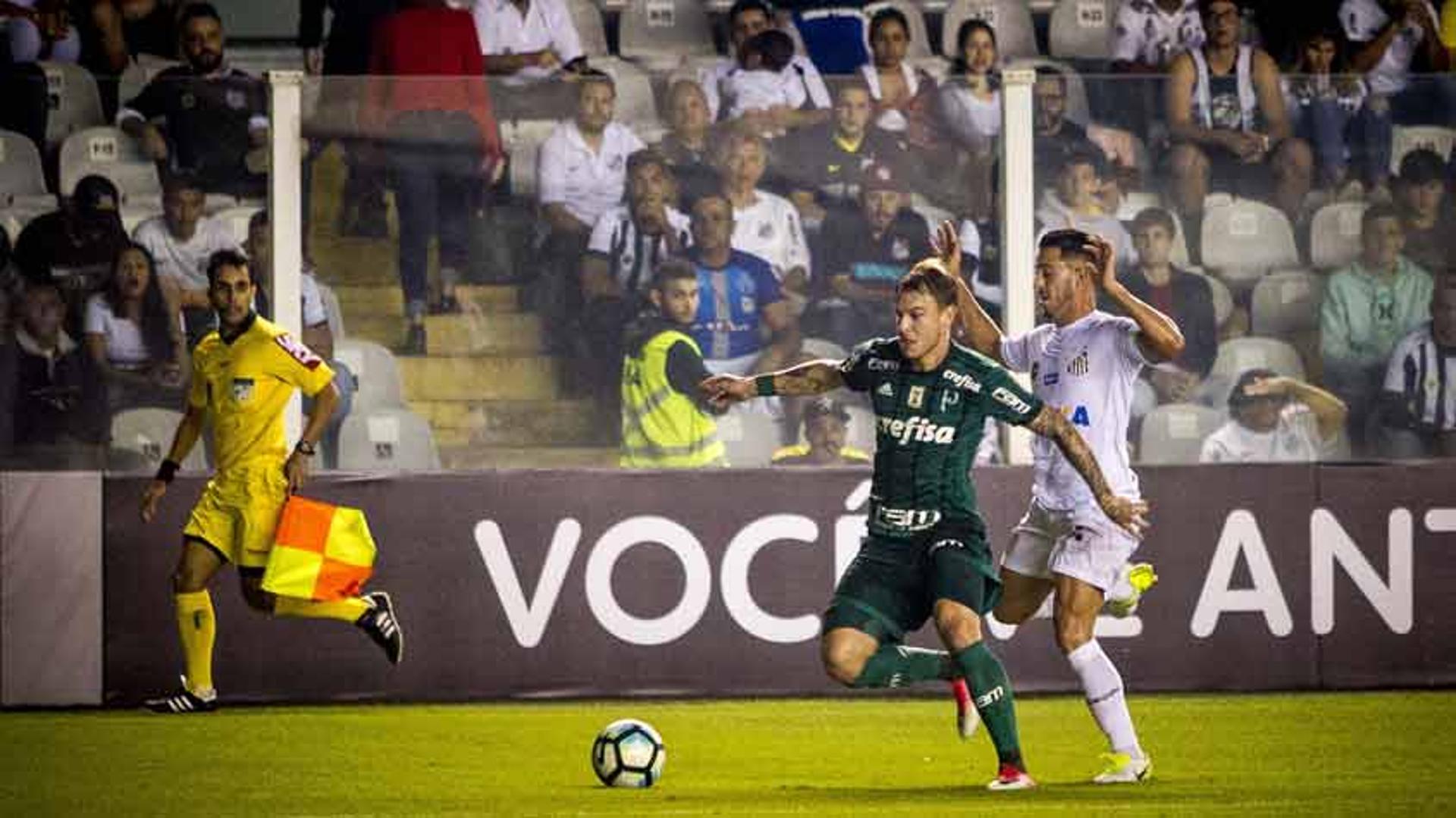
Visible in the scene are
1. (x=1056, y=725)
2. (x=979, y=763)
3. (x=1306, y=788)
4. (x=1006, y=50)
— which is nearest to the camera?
(x=1306, y=788)

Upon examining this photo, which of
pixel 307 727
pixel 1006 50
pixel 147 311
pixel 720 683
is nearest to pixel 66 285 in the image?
pixel 147 311

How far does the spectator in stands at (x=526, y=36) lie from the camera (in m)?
15.0

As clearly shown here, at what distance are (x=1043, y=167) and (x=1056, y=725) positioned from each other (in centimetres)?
288

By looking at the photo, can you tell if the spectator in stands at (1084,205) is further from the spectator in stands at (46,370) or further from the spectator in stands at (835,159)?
the spectator in stands at (46,370)

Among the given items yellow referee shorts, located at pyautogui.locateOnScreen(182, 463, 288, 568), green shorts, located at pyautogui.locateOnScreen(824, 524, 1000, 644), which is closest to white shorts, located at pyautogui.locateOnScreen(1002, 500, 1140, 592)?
green shorts, located at pyautogui.locateOnScreen(824, 524, 1000, 644)

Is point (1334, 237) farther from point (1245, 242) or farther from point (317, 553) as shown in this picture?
point (317, 553)

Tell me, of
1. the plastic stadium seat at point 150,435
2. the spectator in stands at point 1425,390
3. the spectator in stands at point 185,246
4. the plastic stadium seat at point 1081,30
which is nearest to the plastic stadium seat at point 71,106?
the spectator in stands at point 185,246

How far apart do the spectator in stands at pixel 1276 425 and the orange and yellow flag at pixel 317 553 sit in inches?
170

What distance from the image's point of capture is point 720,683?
521 inches

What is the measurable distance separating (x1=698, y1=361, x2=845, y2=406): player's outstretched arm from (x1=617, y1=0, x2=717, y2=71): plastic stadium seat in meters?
5.58

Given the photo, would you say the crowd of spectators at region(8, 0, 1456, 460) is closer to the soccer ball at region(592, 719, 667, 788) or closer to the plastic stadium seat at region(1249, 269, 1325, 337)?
the plastic stadium seat at region(1249, 269, 1325, 337)

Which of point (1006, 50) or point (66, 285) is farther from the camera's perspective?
point (1006, 50)

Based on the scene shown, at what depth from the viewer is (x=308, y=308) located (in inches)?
499

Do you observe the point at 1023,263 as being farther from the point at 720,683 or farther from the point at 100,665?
the point at 100,665
